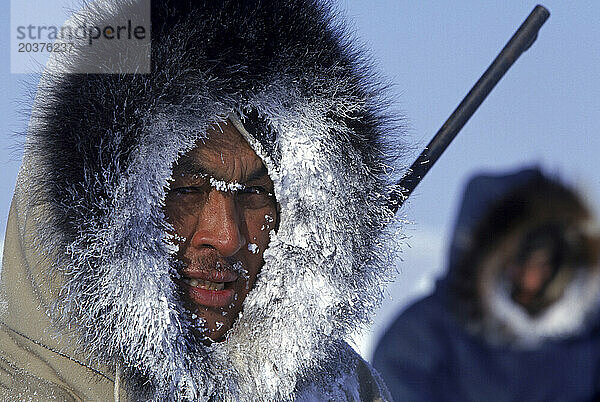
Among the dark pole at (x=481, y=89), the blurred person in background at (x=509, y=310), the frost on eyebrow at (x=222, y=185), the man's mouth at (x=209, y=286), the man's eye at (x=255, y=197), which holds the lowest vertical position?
the blurred person in background at (x=509, y=310)

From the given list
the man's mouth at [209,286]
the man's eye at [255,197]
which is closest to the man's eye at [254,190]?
the man's eye at [255,197]

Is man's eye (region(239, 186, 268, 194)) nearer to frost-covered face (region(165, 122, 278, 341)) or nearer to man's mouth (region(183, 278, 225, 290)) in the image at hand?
frost-covered face (region(165, 122, 278, 341))

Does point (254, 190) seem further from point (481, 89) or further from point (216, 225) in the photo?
point (481, 89)

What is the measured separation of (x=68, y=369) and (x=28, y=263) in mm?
Answer: 194

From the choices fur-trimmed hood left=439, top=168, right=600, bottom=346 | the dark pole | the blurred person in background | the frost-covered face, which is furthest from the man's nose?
fur-trimmed hood left=439, top=168, right=600, bottom=346

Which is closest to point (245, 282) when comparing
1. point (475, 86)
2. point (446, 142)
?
point (446, 142)

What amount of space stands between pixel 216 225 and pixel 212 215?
2 centimetres

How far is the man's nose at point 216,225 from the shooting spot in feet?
4.24

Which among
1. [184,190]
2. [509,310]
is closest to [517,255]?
[509,310]

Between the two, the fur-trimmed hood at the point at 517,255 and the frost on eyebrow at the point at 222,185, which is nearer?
the frost on eyebrow at the point at 222,185

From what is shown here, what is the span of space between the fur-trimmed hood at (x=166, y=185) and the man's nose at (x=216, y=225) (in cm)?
7

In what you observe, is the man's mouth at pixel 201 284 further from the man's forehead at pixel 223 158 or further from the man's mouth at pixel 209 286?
the man's forehead at pixel 223 158

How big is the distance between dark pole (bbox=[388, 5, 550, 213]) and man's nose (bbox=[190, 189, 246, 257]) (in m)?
0.49

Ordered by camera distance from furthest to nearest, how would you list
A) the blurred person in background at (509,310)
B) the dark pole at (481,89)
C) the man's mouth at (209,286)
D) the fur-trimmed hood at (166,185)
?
the blurred person in background at (509,310)
the dark pole at (481,89)
the man's mouth at (209,286)
the fur-trimmed hood at (166,185)
